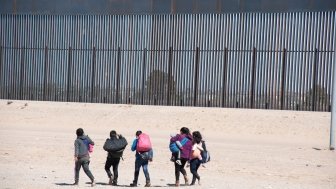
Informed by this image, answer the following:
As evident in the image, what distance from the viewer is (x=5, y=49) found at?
1443 inches

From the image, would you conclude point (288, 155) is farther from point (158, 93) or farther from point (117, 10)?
point (117, 10)

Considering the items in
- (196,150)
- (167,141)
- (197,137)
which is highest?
(197,137)

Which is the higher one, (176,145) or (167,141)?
(176,145)

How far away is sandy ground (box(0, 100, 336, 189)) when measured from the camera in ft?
56.6

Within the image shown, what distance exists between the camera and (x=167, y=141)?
2570 cm

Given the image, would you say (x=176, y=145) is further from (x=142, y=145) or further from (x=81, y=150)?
(x=81, y=150)

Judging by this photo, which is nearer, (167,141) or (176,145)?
(176,145)

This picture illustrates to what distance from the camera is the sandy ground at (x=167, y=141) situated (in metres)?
17.3

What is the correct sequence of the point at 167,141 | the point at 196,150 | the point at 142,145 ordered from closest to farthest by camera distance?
the point at 142,145 → the point at 196,150 → the point at 167,141

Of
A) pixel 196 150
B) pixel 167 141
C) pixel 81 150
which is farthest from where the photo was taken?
pixel 167 141

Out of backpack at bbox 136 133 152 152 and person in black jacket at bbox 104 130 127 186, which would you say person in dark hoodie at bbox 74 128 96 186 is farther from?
backpack at bbox 136 133 152 152

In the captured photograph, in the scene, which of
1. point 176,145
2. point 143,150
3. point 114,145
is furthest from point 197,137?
point 114,145

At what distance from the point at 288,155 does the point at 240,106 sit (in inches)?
386

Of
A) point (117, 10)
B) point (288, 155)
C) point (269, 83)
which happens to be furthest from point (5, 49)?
point (288, 155)
